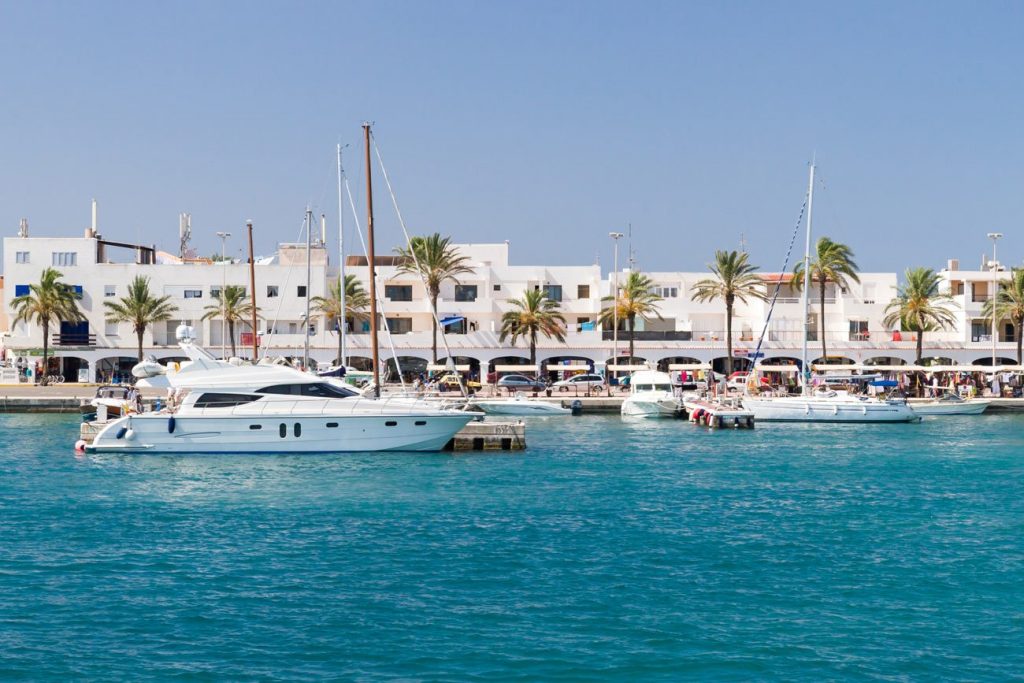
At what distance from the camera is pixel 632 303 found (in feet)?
290

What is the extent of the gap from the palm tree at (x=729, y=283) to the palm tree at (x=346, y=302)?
84.5ft

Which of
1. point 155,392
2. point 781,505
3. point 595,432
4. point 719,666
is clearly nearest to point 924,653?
point 719,666

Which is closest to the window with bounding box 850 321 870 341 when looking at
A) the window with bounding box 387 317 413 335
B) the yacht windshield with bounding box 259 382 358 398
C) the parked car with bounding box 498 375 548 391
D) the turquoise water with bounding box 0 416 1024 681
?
the parked car with bounding box 498 375 548 391

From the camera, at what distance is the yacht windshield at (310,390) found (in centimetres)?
4678

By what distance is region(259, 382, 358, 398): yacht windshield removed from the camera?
46.8 m

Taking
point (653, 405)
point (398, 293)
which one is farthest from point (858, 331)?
point (398, 293)

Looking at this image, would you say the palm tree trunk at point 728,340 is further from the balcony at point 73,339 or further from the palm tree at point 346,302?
the balcony at point 73,339

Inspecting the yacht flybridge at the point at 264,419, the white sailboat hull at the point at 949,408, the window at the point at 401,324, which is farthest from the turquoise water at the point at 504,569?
the window at the point at 401,324

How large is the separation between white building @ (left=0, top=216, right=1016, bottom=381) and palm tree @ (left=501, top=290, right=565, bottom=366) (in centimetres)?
101

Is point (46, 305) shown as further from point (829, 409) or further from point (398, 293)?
point (829, 409)

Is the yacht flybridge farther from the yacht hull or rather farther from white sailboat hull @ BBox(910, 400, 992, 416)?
white sailboat hull @ BBox(910, 400, 992, 416)

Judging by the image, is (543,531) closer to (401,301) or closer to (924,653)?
(924,653)

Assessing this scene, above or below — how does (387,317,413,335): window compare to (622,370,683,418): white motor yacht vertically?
above

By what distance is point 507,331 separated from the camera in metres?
88.9
